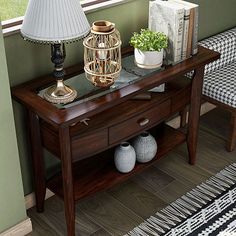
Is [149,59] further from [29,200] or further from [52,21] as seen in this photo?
[29,200]

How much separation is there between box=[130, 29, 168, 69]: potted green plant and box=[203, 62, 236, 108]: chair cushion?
1.74ft

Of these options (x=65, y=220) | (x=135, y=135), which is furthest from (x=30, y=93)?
(x=65, y=220)

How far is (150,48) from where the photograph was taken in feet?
6.49

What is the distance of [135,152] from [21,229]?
0.58 m

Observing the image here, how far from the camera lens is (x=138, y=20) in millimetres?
2256

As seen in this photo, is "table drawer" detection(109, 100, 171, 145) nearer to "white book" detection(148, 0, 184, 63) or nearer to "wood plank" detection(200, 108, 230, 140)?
"white book" detection(148, 0, 184, 63)

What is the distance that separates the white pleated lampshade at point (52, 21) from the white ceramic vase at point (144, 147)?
25.0 inches

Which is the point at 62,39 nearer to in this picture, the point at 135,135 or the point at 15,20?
the point at 15,20

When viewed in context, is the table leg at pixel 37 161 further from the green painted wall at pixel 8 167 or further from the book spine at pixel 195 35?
the book spine at pixel 195 35

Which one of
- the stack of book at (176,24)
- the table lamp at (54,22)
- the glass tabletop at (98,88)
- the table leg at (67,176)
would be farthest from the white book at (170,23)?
the table leg at (67,176)

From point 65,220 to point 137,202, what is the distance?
1.12 ft

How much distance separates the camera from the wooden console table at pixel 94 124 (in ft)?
5.79

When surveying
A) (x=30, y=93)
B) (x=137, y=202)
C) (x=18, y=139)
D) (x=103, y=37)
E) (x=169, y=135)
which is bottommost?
(x=137, y=202)

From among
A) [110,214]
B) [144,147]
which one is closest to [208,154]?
[144,147]
